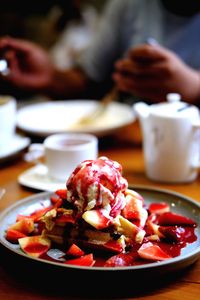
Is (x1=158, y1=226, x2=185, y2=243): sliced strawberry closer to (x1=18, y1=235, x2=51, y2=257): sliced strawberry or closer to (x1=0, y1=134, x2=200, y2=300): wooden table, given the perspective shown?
(x1=0, y1=134, x2=200, y2=300): wooden table

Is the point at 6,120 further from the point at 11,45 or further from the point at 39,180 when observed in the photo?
the point at 11,45

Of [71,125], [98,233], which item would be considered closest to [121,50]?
[71,125]

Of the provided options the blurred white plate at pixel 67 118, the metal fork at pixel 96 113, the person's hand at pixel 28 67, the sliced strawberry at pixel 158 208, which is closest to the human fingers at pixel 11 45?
the person's hand at pixel 28 67

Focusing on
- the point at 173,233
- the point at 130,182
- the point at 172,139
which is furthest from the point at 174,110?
the point at 173,233

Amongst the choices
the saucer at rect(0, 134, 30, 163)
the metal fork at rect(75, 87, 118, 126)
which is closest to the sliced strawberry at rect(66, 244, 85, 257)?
the saucer at rect(0, 134, 30, 163)

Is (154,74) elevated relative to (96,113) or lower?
elevated

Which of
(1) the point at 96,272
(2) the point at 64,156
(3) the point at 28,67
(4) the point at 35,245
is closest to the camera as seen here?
(1) the point at 96,272

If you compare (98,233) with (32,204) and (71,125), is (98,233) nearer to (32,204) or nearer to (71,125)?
(32,204)

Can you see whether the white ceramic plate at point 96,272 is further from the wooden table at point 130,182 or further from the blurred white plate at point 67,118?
the blurred white plate at point 67,118
